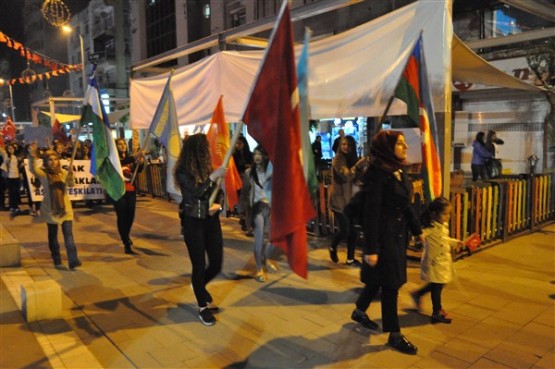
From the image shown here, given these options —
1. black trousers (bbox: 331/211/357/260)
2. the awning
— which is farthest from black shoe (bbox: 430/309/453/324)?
the awning

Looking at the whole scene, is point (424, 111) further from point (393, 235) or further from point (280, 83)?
point (280, 83)

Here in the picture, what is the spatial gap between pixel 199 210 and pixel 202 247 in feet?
1.33

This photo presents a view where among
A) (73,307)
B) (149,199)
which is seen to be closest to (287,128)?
(73,307)

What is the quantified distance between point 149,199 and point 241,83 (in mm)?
7369

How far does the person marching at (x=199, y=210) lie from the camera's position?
470 cm

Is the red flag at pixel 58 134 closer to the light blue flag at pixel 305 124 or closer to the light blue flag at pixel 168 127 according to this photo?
the light blue flag at pixel 168 127

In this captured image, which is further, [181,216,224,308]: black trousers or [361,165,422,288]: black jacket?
[181,216,224,308]: black trousers

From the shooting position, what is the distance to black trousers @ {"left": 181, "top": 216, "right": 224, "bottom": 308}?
15.7 ft

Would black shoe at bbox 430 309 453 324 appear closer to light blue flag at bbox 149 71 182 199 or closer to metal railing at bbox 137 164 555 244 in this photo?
metal railing at bbox 137 164 555 244

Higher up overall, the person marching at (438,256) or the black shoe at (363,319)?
the person marching at (438,256)

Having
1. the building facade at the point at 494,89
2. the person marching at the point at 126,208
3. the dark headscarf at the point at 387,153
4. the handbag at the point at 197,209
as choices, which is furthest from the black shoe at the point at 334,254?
the building facade at the point at 494,89

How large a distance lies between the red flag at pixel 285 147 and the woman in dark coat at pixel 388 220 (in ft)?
2.77

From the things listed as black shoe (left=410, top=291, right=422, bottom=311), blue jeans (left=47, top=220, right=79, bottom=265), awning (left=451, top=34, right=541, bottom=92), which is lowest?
black shoe (left=410, top=291, right=422, bottom=311)

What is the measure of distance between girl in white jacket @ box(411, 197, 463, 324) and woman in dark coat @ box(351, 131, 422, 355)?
75 centimetres
